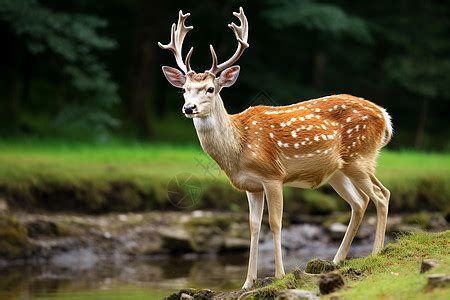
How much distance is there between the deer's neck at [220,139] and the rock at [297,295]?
1683 millimetres

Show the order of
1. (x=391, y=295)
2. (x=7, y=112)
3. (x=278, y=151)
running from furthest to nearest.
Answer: (x=7, y=112) → (x=278, y=151) → (x=391, y=295)

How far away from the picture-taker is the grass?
24.7ft

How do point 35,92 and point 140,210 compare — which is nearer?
point 140,210

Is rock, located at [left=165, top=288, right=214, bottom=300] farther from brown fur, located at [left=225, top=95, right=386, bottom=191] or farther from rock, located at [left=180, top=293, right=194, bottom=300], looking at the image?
brown fur, located at [left=225, top=95, right=386, bottom=191]

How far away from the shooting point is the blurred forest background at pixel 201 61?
2056 cm

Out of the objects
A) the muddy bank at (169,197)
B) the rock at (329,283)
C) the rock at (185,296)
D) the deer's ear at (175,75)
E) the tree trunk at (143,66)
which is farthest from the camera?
the tree trunk at (143,66)

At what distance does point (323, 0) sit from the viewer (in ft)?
86.7

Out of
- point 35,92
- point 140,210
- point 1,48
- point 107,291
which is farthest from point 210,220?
point 35,92

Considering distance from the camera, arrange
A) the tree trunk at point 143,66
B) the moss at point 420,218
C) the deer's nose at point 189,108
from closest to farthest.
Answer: the deer's nose at point 189,108 < the moss at point 420,218 < the tree trunk at point 143,66

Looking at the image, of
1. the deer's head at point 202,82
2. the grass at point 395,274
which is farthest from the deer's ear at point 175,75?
the grass at point 395,274

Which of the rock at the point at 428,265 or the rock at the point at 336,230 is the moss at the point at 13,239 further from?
the rock at the point at 428,265

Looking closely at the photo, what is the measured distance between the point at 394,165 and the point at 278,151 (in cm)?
940

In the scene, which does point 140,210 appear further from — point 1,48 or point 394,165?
point 1,48

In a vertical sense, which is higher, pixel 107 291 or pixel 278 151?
pixel 278 151
